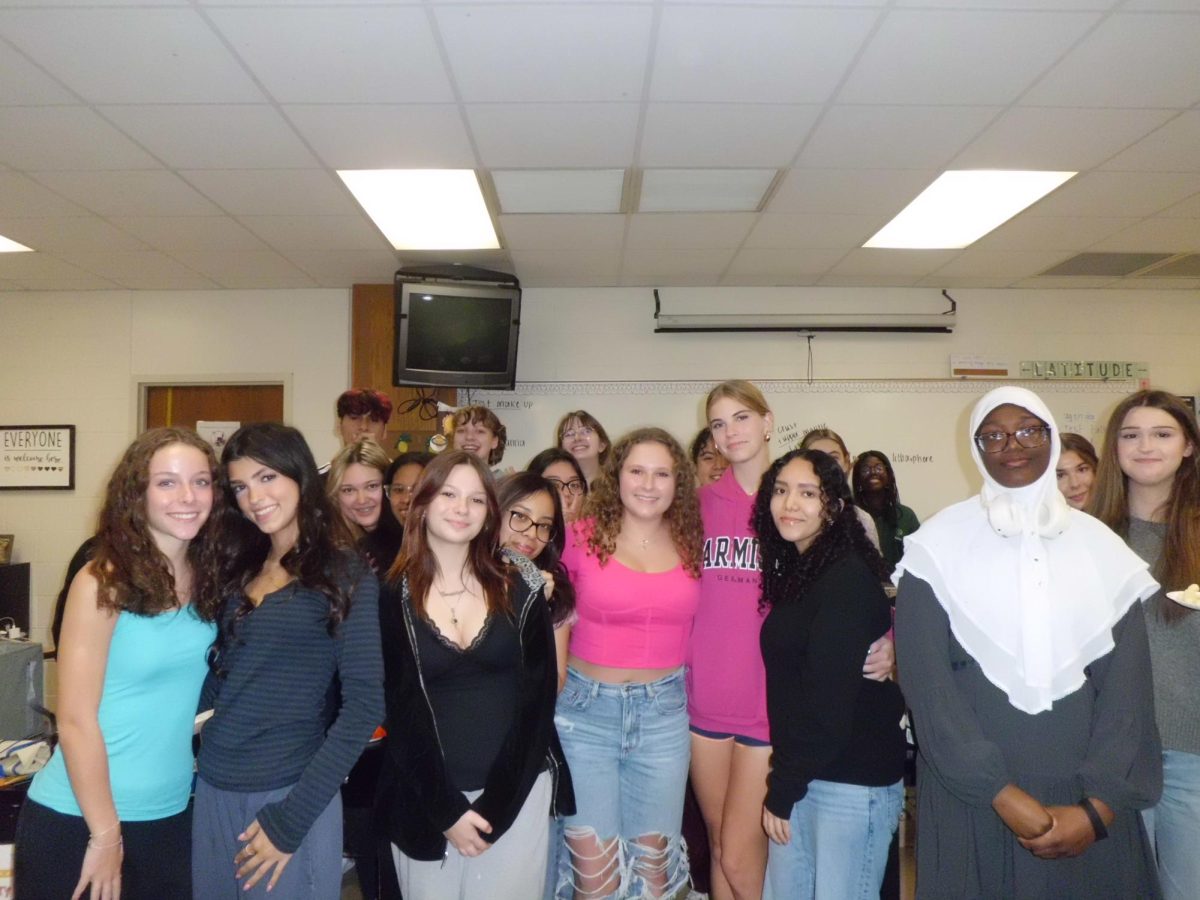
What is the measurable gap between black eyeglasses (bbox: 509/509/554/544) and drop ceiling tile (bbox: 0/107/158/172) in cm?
230

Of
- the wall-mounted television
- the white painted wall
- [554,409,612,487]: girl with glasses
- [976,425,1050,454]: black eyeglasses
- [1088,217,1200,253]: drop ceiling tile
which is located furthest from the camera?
the white painted wall

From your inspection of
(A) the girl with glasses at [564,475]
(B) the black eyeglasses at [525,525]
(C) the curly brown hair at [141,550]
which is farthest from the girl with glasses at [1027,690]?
(C) the curly brown hair at [141,550]

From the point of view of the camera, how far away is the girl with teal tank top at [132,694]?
1.52 meters

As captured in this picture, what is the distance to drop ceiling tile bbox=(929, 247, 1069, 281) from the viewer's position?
471 centimetres

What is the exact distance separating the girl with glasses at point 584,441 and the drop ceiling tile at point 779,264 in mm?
1791

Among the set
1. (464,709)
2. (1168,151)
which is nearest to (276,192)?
(464,709)

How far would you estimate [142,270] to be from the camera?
4945 mm

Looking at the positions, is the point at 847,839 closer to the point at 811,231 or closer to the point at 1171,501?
the point at 1171,501

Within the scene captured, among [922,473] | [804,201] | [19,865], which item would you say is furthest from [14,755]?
[922,473]

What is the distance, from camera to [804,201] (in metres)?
3.82

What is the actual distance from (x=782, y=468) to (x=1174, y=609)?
93 cm

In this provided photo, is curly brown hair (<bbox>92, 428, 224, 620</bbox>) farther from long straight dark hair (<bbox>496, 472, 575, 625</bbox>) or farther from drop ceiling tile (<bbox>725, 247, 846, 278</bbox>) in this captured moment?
drop ceiling tile (<bbox>725, 247, 846, 278</bbox>)

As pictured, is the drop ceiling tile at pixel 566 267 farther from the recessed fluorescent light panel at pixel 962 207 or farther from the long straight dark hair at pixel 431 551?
the long straight dark hair at pixel 431 551

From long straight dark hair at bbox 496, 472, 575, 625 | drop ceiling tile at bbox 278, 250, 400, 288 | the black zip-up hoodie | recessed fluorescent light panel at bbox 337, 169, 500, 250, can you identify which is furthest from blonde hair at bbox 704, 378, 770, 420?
drop ceiling tile at bbox 278, 250, 400, 288
